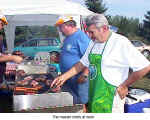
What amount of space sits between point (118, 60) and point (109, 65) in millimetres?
77

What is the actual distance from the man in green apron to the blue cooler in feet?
3.08

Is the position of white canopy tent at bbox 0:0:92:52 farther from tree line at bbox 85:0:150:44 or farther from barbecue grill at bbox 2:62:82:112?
tree line at bbox 85:0:150:44

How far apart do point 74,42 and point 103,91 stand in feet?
3.59

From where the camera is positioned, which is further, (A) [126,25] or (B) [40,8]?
(A) [126,25]

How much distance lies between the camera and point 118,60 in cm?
199

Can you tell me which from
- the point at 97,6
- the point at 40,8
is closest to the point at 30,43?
the point at 40,8

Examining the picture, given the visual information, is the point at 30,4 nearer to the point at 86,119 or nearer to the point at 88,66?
the point at 88,66

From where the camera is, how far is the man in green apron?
1.93 meters

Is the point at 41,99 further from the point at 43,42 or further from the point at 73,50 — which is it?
the point at 43,42

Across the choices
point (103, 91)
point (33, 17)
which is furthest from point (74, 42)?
point (33, 17)

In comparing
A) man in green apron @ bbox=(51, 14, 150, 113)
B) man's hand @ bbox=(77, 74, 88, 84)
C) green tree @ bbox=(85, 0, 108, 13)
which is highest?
green tree @ bbox=(85, 0, 108, 13)

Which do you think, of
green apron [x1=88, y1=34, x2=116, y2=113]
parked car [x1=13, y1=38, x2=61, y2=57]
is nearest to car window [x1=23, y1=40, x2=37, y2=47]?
parked car [x1=13, y1=38, x2=61, y2=57]

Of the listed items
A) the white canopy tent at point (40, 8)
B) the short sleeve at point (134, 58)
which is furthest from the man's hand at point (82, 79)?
the white canopy tent at point (40, 8)

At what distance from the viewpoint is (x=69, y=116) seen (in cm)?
163
